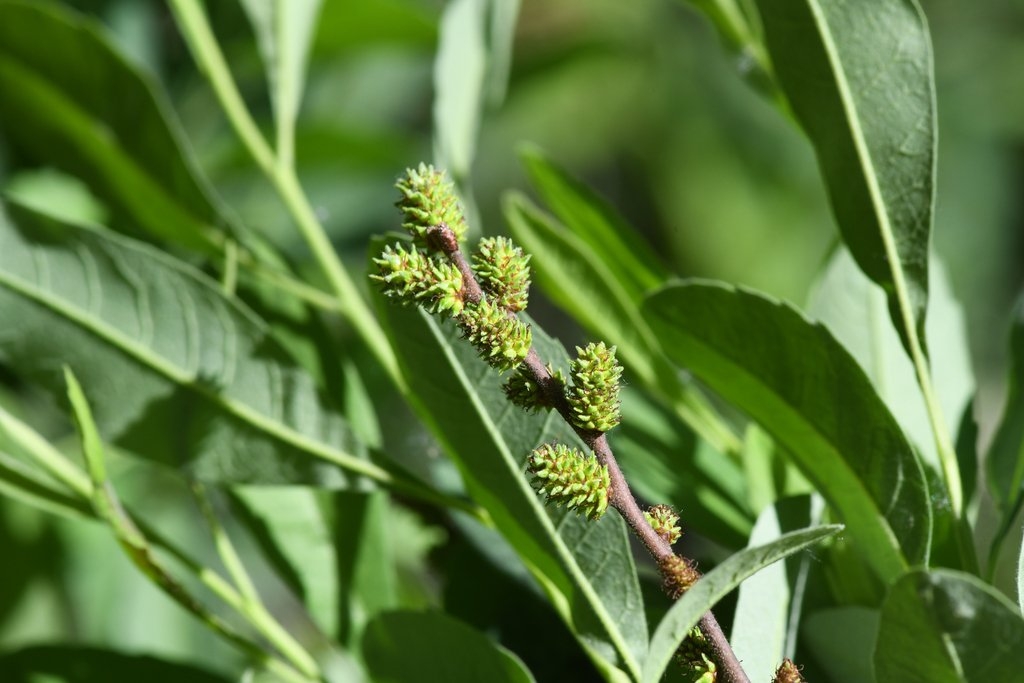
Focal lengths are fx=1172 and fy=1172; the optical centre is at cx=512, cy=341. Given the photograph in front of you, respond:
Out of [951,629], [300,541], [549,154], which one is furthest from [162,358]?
[549,154]

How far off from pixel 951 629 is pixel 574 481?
0.11 metres

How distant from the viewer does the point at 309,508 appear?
0.60 m

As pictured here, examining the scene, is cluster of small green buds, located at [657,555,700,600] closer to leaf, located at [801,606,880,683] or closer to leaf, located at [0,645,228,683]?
leaf, located at [801,606,880,683]

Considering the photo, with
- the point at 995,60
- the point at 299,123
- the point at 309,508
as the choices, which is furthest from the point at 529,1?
the point at 309,508

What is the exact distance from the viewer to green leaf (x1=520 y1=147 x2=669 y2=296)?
60 cm

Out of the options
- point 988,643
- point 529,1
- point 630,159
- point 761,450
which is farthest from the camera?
point 630,159

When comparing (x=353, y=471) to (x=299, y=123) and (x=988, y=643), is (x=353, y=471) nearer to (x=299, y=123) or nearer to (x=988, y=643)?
(x=988, y=643)

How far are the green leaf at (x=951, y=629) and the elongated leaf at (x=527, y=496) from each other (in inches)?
4.3

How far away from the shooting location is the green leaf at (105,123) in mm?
617

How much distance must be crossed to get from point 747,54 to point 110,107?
35 cm

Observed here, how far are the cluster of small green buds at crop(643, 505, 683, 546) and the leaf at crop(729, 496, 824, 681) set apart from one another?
4cm

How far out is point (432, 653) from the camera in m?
0.45

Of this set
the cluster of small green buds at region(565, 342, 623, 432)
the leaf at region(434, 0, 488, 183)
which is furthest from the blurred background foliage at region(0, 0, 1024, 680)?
the cluster of small green buds at region(565, 342, 623, 432)

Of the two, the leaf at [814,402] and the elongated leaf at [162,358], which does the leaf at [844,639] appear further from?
the elongated leaf at [162,358]
